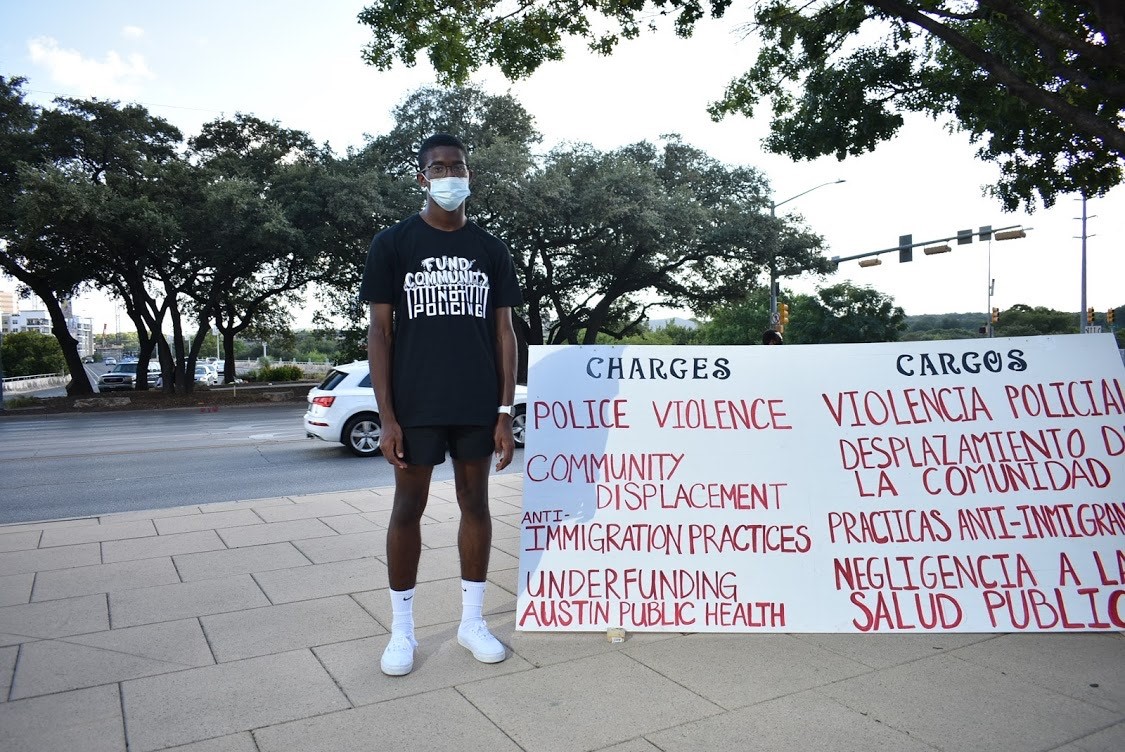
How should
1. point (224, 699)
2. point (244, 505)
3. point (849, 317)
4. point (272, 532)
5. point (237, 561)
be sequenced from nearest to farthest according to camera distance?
→ point (224, 699)
point (237, 561)
point (272, 532)
point (244, 505)
point (849, 317)

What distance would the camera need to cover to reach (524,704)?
2895mm

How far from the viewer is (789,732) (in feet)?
8.77

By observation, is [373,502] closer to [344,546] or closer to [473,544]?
[344,546]

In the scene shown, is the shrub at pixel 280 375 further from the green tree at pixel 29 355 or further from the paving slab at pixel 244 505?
the paving slab at pixel 244 505

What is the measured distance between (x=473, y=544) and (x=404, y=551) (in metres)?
0.30

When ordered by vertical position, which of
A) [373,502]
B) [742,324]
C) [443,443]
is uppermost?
[742,324]

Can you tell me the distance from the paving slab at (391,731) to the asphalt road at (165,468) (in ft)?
19.2

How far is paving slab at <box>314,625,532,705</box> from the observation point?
304 cm

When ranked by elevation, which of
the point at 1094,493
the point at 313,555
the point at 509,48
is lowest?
the point at 313,555

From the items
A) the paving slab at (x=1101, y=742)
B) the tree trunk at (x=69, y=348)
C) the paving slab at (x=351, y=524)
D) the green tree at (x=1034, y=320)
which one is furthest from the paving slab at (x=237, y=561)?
the green tree at (x=1034, y=320)

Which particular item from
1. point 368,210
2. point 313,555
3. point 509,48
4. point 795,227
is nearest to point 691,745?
point 313,555

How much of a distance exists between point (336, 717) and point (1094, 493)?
136 inches

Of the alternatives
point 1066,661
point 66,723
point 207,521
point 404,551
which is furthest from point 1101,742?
point 207,521

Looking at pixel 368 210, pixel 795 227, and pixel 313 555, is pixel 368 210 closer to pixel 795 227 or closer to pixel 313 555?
pixel 795 227
